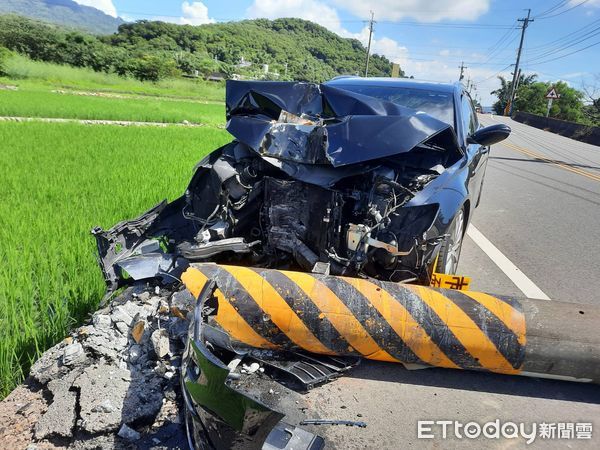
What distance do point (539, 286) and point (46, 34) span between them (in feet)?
176

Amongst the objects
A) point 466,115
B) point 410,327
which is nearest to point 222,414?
point 410,327

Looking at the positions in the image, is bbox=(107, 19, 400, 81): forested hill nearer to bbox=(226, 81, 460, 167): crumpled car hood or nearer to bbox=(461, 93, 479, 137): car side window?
bbox=(461, 93, 479, 137): car side window

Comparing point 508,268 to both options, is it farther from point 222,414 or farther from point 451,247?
point 222,414

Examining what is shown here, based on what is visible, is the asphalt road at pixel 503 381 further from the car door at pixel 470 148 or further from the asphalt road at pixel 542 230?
the car door at pixel 470 148

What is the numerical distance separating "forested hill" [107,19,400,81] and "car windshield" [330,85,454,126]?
64.1 m

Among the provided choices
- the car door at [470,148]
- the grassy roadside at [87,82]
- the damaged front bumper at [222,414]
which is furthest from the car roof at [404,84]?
the grassy roadside at [87,82]

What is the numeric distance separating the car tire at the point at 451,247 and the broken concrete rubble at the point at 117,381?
174 centimetres

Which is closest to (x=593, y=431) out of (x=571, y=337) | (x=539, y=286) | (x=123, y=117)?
(x=571, y=337)

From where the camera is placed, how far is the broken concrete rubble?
2119 millimetres

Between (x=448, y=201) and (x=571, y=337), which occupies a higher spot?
(x=448, y=201)

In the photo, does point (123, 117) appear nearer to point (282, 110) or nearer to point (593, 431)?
point (282, 110)

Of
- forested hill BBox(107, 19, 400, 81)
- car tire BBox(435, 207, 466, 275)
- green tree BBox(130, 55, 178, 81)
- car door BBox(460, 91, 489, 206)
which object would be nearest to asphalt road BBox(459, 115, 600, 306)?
car tire BBox(435, 207, 466, 275)

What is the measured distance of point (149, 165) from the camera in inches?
312

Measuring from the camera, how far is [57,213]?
15.4 feet
